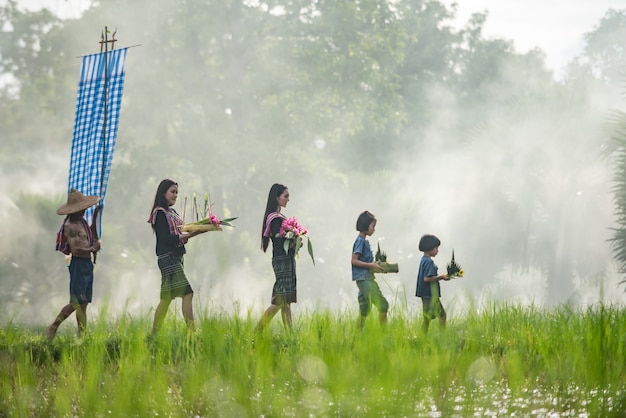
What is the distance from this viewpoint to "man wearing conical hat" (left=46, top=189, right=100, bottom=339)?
8258 millimetres

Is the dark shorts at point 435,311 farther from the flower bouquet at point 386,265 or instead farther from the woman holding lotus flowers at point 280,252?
the woman holding lotus flowers at point 280,252

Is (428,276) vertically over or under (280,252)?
under

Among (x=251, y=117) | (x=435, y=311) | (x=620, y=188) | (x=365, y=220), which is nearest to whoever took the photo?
(x=435, y=311)

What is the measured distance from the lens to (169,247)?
323 inches

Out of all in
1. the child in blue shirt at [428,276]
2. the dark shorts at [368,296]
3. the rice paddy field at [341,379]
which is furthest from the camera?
the child in blue shirt at [428,276]

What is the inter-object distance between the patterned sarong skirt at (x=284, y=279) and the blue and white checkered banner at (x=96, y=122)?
1752 millimetres

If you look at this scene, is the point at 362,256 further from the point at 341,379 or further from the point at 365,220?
the point at 341,379

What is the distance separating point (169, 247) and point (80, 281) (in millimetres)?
853

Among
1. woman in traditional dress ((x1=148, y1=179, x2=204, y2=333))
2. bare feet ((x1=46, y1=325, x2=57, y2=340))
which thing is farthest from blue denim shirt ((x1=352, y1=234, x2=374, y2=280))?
bare feet ((x1=46, y1=325, x2=57, y2=340))

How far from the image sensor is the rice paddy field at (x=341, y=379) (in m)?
5.47

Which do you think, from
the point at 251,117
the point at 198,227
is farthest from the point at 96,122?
the point at 251,117

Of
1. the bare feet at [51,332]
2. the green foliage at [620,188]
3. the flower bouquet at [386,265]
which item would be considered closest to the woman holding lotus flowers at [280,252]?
the flower bouquet at [386,265]

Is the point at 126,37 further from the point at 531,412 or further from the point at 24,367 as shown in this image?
the point at 531,412

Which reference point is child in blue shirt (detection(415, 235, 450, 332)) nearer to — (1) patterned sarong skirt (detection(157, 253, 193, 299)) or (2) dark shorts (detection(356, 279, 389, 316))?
(2) dark shorts (detection(356, 279, 389, 316))
